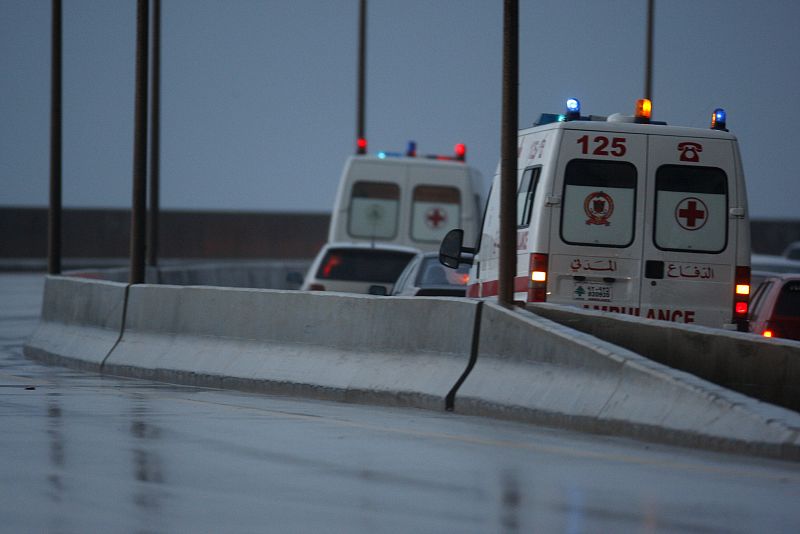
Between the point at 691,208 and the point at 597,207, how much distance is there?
33.7 inches

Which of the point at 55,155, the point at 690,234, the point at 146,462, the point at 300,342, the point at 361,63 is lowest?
the point at 146,462

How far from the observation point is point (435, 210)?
27.9 meters

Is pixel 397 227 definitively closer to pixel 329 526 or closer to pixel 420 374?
pixel 420 374

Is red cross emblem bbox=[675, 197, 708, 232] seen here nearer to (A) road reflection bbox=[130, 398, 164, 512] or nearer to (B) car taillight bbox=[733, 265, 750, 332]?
(B) car taillight bbox=[733, 265, 750, 332]

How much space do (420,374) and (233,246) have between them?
5759 centimetres

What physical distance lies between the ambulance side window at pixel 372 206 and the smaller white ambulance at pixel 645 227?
1220cm

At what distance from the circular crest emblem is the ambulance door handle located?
51cm

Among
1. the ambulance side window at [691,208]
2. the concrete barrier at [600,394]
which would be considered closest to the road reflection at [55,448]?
the concrete barrier at [600,394]

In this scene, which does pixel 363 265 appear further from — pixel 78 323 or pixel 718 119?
pixel 718 119

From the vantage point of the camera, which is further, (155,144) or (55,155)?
(155,144)

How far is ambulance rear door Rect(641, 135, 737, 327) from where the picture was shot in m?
15.4

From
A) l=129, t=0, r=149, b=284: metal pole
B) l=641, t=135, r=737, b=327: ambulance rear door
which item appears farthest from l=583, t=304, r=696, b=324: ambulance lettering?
l=129, t=0, r=149, b=284: metal pole

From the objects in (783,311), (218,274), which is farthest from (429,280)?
(218,274)

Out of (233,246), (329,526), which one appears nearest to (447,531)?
(329,526)
